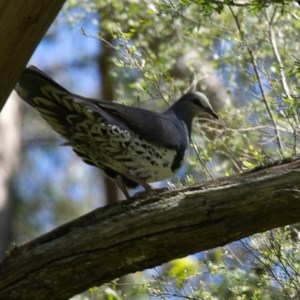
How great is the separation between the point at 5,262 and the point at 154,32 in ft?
15.5

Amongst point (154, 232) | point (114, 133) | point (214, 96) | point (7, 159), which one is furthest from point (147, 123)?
point (7, 159)

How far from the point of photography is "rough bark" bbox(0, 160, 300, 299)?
4.46 metres

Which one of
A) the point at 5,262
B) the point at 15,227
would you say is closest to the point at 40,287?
the point at 5,262

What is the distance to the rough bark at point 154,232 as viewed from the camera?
175 inches

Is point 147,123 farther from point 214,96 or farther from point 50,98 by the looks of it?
point 214,96

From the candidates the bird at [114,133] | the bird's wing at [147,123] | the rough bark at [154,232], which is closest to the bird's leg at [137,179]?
the bird at [114,133]

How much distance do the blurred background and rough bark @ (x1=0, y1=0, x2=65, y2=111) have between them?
1068mm

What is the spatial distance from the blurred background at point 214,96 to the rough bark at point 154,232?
883 mm

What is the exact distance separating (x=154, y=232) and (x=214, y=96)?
5023mm

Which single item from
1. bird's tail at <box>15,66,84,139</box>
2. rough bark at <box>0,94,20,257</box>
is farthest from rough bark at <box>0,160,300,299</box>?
rough bark at <box>0,94,20,257</box>

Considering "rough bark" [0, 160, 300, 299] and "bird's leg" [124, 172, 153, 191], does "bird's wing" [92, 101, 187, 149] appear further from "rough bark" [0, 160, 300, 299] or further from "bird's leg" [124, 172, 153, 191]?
"rough bark" [0, 160, 300, 299]

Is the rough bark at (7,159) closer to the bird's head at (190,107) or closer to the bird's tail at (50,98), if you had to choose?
the bird's head at (190,107)

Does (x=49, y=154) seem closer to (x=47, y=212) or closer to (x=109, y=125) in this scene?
(x=47, y=212)

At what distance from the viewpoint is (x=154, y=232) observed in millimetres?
4523
